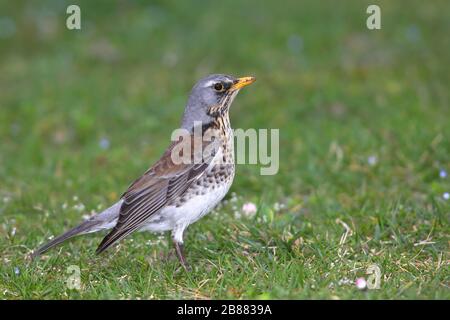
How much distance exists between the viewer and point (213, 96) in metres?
6.95

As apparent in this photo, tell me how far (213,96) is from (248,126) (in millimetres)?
3006

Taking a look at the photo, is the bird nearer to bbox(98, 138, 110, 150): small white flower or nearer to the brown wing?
the brown wing

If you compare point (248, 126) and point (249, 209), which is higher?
point (248, 126)

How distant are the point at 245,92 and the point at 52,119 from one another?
2729mm

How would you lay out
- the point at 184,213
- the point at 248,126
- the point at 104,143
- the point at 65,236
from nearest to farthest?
1. the point at 65,236
2. the point at 184,213
3. the point at 104,143
4. the point at 248,126

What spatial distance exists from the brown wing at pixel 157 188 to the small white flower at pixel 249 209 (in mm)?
995

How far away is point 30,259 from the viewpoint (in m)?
6.52

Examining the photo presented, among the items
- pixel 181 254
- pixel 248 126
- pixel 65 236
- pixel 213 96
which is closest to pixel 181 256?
pixel 181 254

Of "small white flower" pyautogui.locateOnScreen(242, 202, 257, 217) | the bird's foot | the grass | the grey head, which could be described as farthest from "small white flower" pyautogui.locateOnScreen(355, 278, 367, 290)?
the grey head

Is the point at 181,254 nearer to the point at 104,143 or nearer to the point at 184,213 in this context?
the point at 184,213

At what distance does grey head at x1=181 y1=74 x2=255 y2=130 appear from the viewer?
6.95m

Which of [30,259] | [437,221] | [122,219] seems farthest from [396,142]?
[30,259]


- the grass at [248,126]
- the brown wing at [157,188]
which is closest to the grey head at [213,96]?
the brown wing at [157,188]

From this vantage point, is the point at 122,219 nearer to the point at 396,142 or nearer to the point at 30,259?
the point at 30,259
